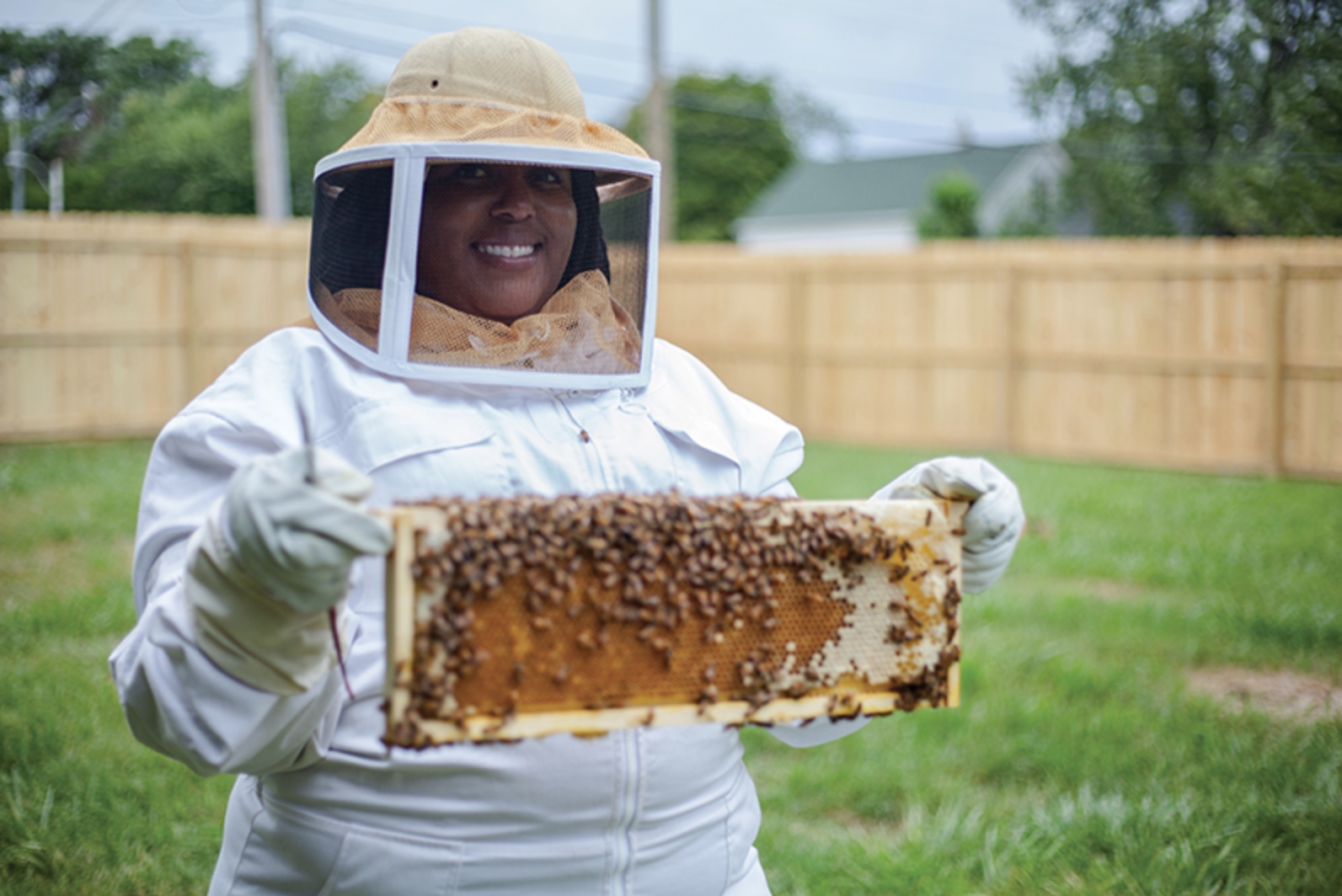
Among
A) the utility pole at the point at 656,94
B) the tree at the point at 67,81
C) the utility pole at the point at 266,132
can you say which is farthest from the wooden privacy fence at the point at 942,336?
the tree at the point at 67,81

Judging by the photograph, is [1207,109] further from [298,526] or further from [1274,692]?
[298,526]

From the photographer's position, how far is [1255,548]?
25.2 feet

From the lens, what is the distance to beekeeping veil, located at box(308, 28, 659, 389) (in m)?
2.05

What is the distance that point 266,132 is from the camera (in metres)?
13.2

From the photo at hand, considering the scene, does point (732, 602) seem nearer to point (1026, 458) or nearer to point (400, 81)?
point (400, 81)

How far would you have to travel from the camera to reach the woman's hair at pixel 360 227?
2.12 m

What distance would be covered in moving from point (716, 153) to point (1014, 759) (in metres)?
45.6

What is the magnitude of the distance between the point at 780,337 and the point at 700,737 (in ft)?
43.2

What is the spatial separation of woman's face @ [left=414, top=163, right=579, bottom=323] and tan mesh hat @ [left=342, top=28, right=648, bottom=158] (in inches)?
2.8

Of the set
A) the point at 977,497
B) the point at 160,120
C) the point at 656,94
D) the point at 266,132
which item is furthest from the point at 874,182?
the point at 977,497

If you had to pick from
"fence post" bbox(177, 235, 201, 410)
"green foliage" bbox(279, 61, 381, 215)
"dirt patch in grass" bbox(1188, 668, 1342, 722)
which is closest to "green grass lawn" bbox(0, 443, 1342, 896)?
A: "dirt patch in grass" bbox(1188, 668, 1342, 722)

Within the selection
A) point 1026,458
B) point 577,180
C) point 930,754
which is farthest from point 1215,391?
point 577,180

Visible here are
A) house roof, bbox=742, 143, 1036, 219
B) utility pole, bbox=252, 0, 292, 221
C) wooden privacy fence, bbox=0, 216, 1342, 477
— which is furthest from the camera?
house roof, bbox=742, 143, 1036, 219

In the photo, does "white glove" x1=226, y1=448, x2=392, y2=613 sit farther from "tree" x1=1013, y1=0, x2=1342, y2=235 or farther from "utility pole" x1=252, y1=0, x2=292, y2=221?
"utility pole" x1=252, y1=0, x2=292, y2=221
